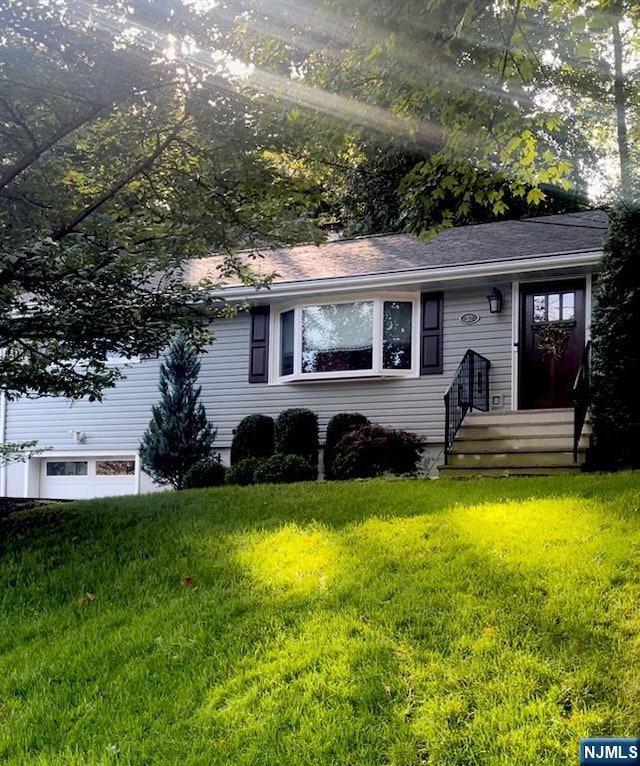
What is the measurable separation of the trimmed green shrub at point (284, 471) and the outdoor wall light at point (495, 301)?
3.54 meters

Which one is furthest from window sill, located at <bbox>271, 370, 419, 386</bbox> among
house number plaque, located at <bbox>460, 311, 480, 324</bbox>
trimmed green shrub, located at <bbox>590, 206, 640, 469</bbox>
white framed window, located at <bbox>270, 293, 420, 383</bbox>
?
trimmed green shrub, located at <bbox>590, 206, 640, 469</bbox>

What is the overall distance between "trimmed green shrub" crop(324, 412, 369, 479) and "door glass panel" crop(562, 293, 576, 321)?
10.6 ft

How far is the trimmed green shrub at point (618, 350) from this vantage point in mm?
7648

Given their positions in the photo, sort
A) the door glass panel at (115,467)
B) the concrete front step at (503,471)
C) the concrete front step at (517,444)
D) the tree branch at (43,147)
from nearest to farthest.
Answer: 1. the tree branch at (43,147)
2. the concrete front step at (503,471)
3. the concrete front step at (517,444)
4. the door glass panel at (115,467)

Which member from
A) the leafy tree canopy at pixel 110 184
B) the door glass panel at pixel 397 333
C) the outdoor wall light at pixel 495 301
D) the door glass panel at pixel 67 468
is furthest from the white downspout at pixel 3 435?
the outdoor wall light at pixel 495 301

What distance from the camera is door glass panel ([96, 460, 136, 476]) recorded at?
1256cm

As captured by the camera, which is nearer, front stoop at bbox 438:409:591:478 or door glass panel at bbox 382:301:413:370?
front stoop at bbox 438:409:591:478

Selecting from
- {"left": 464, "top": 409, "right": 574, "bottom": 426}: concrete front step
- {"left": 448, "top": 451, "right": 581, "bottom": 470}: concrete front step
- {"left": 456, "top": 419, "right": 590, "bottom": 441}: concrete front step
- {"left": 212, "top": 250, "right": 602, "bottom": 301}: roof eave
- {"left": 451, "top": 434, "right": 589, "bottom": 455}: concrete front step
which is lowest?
{"left": 448, "top": 451, "right": 581, "bottom": 470}: concrete front step

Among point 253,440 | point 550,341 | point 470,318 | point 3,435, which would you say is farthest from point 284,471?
point 3,435

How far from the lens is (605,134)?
2042 centimetres

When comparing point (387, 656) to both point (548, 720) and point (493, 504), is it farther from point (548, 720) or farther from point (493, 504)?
point (493, 504)

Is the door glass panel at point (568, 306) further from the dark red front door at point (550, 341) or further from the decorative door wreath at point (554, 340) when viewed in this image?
the decorative door wreath at point (554, 340)

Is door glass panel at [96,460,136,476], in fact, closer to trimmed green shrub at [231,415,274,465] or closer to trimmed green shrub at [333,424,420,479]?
trimmed green shrub at [231,415,274,465]

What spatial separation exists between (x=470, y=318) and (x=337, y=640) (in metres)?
7.52
